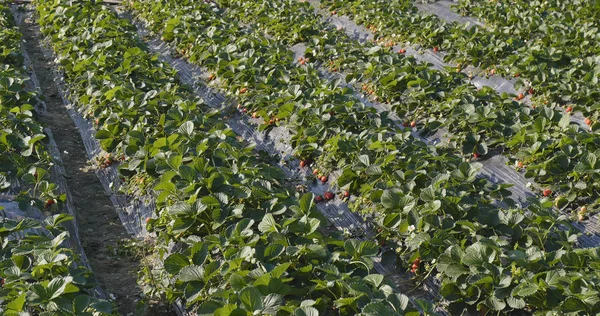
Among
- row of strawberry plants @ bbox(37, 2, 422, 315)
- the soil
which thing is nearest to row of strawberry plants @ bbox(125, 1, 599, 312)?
row of strawberry plants @ bbox(37, 2, 422, 315)

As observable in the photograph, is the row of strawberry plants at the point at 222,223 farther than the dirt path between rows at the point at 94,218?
No

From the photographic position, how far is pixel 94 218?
186 inches

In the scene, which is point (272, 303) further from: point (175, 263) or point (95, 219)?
point (95, 219)

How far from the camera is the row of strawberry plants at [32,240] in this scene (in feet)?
9.41

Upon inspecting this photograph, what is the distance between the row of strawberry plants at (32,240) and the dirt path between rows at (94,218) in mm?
308

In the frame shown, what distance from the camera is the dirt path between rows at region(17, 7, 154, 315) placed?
150 inches

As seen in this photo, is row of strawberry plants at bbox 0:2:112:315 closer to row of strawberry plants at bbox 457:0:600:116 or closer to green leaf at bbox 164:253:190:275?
green leaf at bbox 164:253:190:275

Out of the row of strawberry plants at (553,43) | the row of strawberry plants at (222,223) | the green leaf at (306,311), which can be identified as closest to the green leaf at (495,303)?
the row of strawberry plants at (222,223)

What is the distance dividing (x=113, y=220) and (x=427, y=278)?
244 cm

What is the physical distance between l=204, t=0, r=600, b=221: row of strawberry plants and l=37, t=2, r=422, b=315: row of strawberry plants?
1673 mm

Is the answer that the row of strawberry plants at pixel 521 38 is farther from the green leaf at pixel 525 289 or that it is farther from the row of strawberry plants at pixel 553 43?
the green leaf at pixel 525 289

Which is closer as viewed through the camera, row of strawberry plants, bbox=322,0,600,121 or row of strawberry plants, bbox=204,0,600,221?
row of strawberry plants, bbox=204,0,600,221

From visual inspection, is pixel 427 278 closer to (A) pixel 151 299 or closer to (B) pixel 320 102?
(A) pixel 151 299

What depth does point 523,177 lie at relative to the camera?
15.8ft
